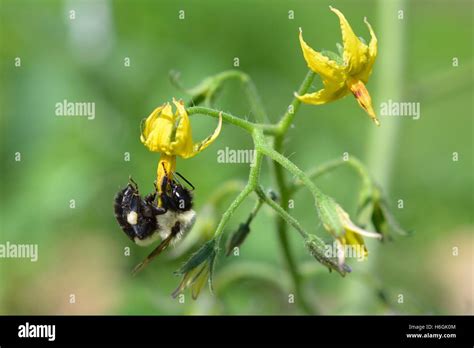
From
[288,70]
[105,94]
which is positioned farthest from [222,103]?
[288,70]

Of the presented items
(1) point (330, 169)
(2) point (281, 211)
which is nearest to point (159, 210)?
(2) point (281, 211)

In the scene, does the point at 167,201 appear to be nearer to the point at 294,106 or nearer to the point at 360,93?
the point at 294,106

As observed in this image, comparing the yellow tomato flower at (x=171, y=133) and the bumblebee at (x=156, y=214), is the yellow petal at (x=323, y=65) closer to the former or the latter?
the yellow tomato flower at (x=171, y=133)

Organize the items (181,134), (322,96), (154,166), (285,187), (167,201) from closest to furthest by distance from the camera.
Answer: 1. (181,134)
2. (322,96)
3. (167,201)
4. (285,187)
5. (154,166)

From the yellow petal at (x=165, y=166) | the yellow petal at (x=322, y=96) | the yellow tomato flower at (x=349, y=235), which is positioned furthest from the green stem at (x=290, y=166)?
the yellow petal at (x=165, y=166)
